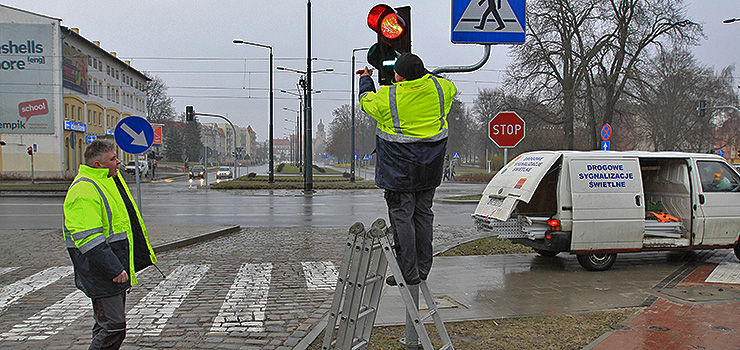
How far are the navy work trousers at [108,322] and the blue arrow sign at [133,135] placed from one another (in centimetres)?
724

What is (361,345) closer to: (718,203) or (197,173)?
(718,203)

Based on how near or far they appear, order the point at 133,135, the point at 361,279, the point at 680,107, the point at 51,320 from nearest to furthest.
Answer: the point at 361,279 < the point at 51,320 < the point at 133,135 < the point at 680,107

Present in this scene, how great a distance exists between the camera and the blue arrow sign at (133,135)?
1020 cm

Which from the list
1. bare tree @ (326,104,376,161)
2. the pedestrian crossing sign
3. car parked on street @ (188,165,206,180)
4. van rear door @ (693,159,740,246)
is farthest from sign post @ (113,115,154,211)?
bare tree @ (326,104,376,161)

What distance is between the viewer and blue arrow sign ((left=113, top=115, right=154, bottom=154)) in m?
10.2

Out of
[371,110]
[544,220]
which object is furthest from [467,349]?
[544,220]

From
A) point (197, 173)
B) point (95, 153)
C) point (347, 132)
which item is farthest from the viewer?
point (347, 132)

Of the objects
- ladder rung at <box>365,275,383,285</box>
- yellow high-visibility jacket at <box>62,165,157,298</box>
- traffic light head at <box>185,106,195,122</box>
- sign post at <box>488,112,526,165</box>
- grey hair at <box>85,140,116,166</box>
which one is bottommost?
ladder rung at <box>365,275,383,285</box>

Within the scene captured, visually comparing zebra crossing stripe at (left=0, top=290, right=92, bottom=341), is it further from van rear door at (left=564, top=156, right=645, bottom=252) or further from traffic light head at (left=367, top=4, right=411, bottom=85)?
van rear door at (left=564, top=156, right=645, bottom=252)

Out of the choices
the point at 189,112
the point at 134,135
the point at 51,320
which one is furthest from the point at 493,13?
the point at 189,112

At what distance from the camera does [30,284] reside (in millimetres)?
6836

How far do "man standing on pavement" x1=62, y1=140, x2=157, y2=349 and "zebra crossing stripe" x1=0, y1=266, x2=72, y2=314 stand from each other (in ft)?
9.93

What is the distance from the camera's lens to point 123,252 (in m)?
3.69

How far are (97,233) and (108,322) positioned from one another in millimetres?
644
